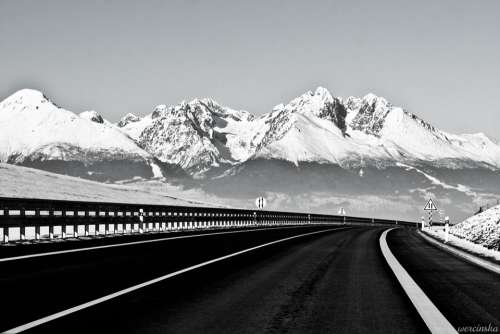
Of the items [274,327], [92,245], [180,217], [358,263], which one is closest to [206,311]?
[274,327]

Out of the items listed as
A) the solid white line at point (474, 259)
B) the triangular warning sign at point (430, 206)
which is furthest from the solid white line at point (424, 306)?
the triangular warning sign at point (430, 206)

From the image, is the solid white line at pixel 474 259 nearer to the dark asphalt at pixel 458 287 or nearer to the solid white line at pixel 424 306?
the dark asphalt at pixel 458 287

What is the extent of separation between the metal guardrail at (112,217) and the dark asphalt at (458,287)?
9.87m

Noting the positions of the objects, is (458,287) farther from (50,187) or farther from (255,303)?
(50,187)

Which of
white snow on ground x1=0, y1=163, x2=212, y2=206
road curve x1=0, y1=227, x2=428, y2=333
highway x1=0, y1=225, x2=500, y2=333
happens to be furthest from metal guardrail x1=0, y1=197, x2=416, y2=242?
white snow on ground x1=0, y1=163, x2=212, y2=206

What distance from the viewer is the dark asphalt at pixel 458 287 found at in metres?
8.94

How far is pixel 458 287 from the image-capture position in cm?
1187

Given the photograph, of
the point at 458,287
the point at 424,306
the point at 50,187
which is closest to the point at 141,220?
the point at 458,287

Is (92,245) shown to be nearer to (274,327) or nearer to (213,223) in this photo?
(274,327)

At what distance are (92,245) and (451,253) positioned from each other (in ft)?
31.0

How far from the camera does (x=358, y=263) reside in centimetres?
1648

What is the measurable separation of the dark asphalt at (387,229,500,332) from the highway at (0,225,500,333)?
15 millimetres

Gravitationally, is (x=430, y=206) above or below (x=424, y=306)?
above

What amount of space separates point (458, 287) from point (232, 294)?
3596 millimetres
